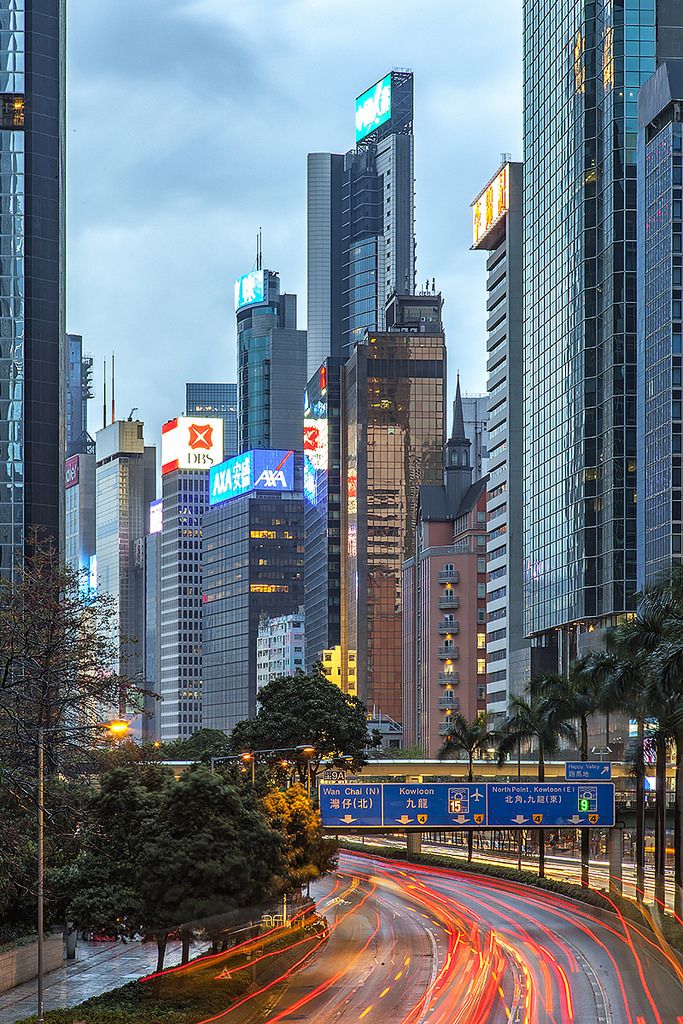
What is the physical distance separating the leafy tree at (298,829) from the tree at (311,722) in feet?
115

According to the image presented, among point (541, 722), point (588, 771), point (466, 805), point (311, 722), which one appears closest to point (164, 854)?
point (466, 805)

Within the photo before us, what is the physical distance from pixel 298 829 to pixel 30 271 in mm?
84354

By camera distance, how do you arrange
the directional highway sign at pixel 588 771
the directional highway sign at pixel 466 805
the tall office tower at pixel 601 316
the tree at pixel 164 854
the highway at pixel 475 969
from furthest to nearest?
the tall office tower at pixel 601 316, the directional highway sign at pixel 588 771, the directional highway sign at pixel 466 805, the tree at pixel 164 854, the highway at pixel 475 969

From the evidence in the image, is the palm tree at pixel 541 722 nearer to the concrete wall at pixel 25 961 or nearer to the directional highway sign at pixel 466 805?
the directional highway sign at pixel 466 805

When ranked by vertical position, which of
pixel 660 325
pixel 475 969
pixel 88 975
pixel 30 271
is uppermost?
pixel 30 271

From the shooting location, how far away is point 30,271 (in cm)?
16112

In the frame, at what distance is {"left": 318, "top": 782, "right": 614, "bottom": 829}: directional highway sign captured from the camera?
321ft

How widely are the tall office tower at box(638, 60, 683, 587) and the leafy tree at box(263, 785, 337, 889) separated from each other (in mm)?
72360

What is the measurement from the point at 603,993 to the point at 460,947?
70.6 feet

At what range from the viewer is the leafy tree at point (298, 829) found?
8921cm

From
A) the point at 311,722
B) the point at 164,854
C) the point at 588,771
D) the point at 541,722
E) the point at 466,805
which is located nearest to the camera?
the point at 164,854

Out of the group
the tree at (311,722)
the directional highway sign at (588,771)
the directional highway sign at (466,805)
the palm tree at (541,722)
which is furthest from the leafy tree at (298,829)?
the tree at (311,722)

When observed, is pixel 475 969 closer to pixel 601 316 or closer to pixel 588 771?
pixel 588 771

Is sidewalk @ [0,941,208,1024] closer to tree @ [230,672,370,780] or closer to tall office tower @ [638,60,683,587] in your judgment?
tree @ [230,672,370,780]
